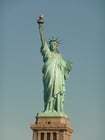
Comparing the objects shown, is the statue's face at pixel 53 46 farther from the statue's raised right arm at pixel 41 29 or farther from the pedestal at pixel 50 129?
the pedestal at pixel 50 129

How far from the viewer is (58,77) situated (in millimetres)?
54219

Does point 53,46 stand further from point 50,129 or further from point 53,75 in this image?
point 50,129

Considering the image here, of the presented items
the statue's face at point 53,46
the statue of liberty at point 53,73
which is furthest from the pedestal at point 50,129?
the statue's face at point 53,46

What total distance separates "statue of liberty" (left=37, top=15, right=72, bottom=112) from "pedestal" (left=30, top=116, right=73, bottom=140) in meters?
1.26

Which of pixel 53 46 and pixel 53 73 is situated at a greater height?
pixel 53 46

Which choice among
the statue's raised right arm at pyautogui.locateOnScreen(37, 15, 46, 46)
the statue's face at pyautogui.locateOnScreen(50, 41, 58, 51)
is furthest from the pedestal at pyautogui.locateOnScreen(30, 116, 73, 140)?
the statue's raised right arm at pyautogui.locateOnScreen(37, 15, 46, 46)

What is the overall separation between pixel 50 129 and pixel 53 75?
5417mm

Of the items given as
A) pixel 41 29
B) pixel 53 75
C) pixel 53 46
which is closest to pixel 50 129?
pixel 53 75

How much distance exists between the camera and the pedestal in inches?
2025

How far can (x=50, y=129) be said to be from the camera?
5147 centimetres

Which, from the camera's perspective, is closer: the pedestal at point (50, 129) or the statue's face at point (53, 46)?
the pedestal at point (50, 129)

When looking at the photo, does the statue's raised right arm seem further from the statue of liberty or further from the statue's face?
the statue's face

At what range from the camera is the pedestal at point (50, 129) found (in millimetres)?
51438

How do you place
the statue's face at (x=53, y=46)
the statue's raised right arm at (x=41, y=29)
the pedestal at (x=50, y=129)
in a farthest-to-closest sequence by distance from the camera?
the statue's face at (x=53, y=46) → the statue's raised right arm at (x=41, y=29) → the pedestal at (x=50, y=129)
